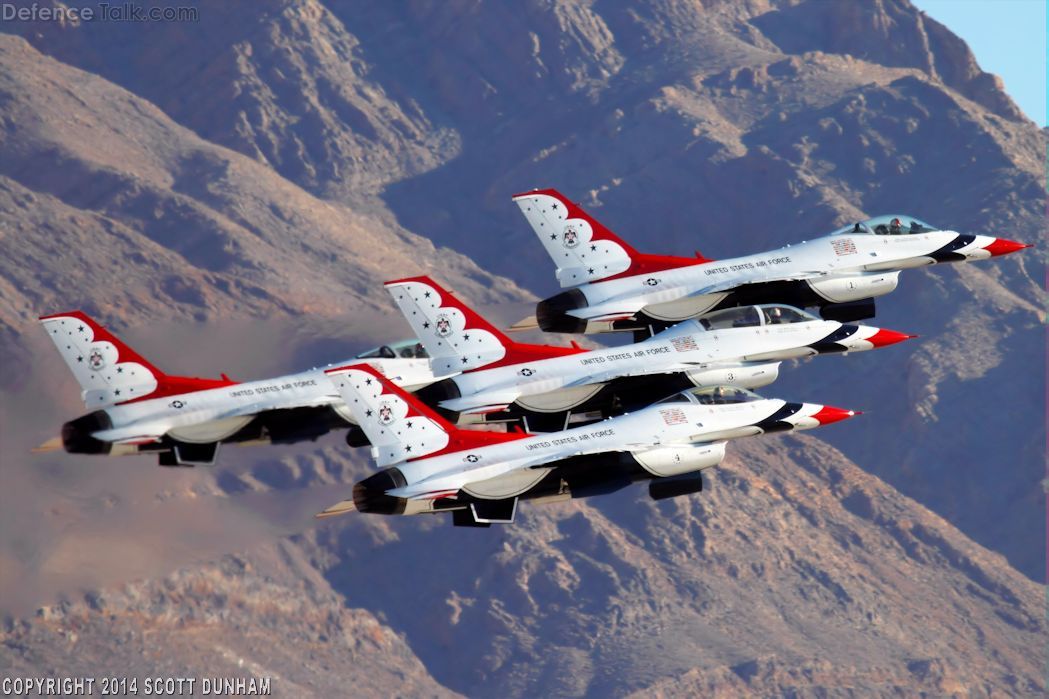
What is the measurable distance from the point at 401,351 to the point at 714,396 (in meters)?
12.5

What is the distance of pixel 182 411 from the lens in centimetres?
7406

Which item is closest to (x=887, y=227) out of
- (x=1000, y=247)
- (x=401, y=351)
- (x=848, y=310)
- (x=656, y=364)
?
(x=848, y=310)

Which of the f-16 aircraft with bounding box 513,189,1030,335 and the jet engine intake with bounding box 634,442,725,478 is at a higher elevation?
the f-16 aircraft with bounding box 513,189,1030,335

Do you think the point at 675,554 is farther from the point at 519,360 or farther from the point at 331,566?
the point at 519,360

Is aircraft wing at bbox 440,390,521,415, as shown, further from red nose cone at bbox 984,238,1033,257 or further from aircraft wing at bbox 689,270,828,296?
red nose cone at bbox 984,238,1033,257

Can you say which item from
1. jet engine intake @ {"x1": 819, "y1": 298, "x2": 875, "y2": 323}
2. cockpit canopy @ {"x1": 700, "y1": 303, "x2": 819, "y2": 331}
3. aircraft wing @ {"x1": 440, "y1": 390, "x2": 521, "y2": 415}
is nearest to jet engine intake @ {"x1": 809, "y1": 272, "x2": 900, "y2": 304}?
jet engine intake @ {"x1": 819, "y1": 298, "x2": 875, "y2": 323}

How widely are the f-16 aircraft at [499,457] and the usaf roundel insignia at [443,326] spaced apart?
6427mm

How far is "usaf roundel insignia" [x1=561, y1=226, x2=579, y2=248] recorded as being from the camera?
79.7 metres

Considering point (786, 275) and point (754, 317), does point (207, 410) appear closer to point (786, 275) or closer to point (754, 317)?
point (754, 317)

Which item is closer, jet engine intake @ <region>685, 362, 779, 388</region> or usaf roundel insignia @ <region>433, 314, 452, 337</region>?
jet engine intake @ <region>685, 362, 779, 388</region>

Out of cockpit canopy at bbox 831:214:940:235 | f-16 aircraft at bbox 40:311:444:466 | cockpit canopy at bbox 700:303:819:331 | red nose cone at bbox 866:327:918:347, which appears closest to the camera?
f-16 aircraft at bbox 40:311:444:466

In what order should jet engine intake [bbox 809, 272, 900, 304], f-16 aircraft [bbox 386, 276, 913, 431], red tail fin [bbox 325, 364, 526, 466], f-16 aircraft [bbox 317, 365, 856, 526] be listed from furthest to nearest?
jet engine intake [bbox 809, 272, 900, 304] < f-16 aircraft [bbox 386, 276, 913, 431] < red tail fin [bbox 325, 364, 526, 466] < f-16 aircraft [bbox 317, 365, 856, 526]

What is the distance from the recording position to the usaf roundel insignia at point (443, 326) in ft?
248

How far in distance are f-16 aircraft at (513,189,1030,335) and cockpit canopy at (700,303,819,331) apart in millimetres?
1371
